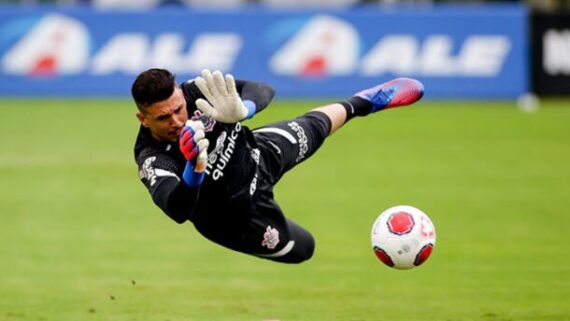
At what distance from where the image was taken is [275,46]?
29266 mm

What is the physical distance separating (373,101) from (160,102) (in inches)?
120

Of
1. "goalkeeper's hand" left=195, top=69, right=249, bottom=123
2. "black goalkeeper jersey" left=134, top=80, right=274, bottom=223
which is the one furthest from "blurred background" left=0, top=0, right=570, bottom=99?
"goalkeeper's hand" left=195, top=69, right=249, bottom=123

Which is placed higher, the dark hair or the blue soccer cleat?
the dark hair

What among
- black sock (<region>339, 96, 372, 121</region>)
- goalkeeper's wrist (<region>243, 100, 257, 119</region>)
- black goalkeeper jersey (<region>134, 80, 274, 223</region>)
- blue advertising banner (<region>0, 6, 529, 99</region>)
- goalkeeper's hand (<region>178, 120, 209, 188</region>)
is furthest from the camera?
blue advertising banner (<region>0, 6, 529, 99</region>)

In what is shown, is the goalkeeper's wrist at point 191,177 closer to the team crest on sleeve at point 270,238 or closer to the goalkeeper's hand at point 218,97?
the goalkeeper's hand at point 218,97

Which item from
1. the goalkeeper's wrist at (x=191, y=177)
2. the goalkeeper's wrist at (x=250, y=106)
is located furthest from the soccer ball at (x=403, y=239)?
the goalkeeper's wrist at (x=191, y=177)

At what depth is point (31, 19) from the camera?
1152 inches

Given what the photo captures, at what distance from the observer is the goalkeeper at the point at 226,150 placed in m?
8.73

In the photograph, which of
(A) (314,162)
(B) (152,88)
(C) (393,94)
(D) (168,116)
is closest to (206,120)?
(D) (168,116)

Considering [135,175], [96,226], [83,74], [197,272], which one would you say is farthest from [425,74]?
[197,272]

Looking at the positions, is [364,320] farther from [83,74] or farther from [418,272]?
[83,74]

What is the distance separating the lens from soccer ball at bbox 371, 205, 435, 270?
32.7ft

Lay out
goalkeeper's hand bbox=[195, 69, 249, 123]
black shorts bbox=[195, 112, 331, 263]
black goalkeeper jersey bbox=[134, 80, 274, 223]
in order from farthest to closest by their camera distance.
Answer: black shorts bbox=[195, 112, 331, 263]
black goalkeeper jersey bbox=[134, 80, 274, 223]
goalkeeper's hand bbox=[195, 69, 249, 123]

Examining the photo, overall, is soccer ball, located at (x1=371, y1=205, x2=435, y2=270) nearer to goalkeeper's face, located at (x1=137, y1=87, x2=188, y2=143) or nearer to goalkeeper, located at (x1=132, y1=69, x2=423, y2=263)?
goalkeeper, located at (x1=132, y1=69, x2=423, y2=263)
